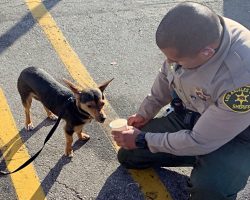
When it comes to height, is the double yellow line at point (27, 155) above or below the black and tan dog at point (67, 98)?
below

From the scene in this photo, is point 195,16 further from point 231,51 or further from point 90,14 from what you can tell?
point 90,14

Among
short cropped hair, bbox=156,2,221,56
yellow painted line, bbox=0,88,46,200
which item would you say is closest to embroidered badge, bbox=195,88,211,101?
short cropped hair, bbox=156,2,221,56

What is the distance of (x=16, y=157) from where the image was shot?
418cm

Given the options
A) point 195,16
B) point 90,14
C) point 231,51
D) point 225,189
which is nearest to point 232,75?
point 231,51

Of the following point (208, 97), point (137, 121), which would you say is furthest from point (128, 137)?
point (208, 97)

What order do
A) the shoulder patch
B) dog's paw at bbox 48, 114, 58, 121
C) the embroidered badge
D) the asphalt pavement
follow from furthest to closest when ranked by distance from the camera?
dog's paw at bbox 48, 114, 58, 121
the asphalt pavement
the embroidered badge
the shoulder patch

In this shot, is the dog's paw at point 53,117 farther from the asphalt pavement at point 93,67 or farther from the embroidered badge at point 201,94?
the embroidered badge at point 201,94

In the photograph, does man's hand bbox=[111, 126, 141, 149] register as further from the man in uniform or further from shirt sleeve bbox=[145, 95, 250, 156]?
shirt sleeve bbox=[145, 95, 250, 156]

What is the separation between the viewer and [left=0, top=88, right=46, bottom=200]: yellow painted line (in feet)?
12.6

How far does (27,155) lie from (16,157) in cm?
10

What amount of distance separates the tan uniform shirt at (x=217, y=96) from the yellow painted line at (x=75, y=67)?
1.72ft

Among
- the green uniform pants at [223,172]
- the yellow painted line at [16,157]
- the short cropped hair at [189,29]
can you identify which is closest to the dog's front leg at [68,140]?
the yellow painted line at [16,157]

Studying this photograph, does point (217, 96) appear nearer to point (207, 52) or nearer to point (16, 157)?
point (207, 52)

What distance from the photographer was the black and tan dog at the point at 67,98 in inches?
157
